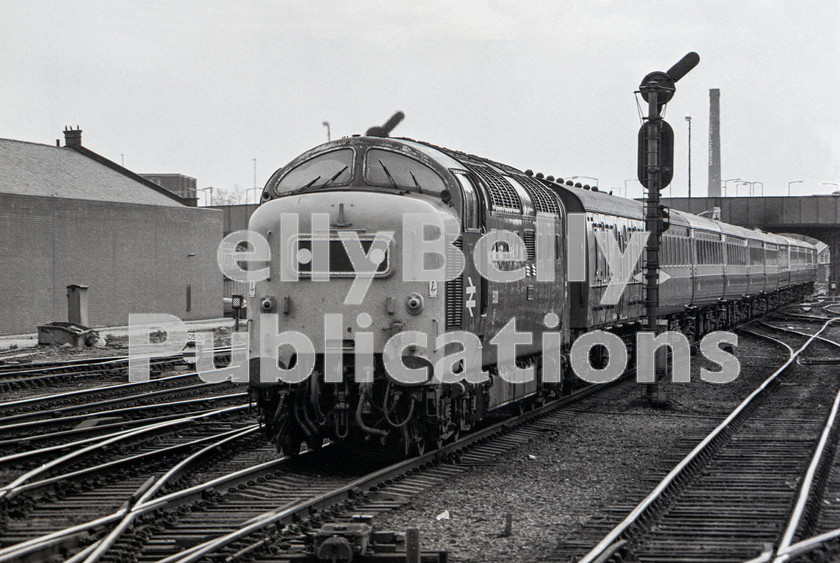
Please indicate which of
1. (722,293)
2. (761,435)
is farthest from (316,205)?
(722,293)

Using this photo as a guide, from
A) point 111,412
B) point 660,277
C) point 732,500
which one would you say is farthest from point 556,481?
point 660,277

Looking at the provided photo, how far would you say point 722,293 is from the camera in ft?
109

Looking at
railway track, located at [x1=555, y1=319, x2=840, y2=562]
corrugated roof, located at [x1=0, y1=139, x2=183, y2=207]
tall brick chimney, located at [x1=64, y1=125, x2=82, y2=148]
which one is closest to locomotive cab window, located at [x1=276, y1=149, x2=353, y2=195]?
railway track, located at [x1=555, y1=319, x2=840, y2=562]

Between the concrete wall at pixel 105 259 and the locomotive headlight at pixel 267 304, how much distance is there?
1169 inches

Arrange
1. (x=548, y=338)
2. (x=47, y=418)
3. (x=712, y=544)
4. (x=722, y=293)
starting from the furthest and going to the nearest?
(x=722, y=293)
(x=47, y=418)
(x=548, y=338)
(x=712, y=544)

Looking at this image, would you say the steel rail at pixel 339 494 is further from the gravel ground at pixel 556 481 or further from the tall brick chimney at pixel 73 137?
the tall brick chimney at pixel 73 137

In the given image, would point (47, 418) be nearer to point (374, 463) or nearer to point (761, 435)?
point (374, 463)

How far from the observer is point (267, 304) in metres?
11.2

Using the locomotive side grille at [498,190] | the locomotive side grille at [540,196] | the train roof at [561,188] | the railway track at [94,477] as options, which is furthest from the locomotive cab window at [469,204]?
the railway track at [94,477]

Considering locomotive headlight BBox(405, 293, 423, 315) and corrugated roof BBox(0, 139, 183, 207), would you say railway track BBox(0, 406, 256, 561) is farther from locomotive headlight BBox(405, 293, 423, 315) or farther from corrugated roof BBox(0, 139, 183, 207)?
corrugated roof BBox(0, 139, 183, 207)

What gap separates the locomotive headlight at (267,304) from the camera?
36.9 ft

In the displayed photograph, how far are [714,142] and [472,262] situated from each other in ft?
277

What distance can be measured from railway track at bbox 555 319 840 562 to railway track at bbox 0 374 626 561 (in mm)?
2276

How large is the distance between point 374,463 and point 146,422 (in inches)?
210
